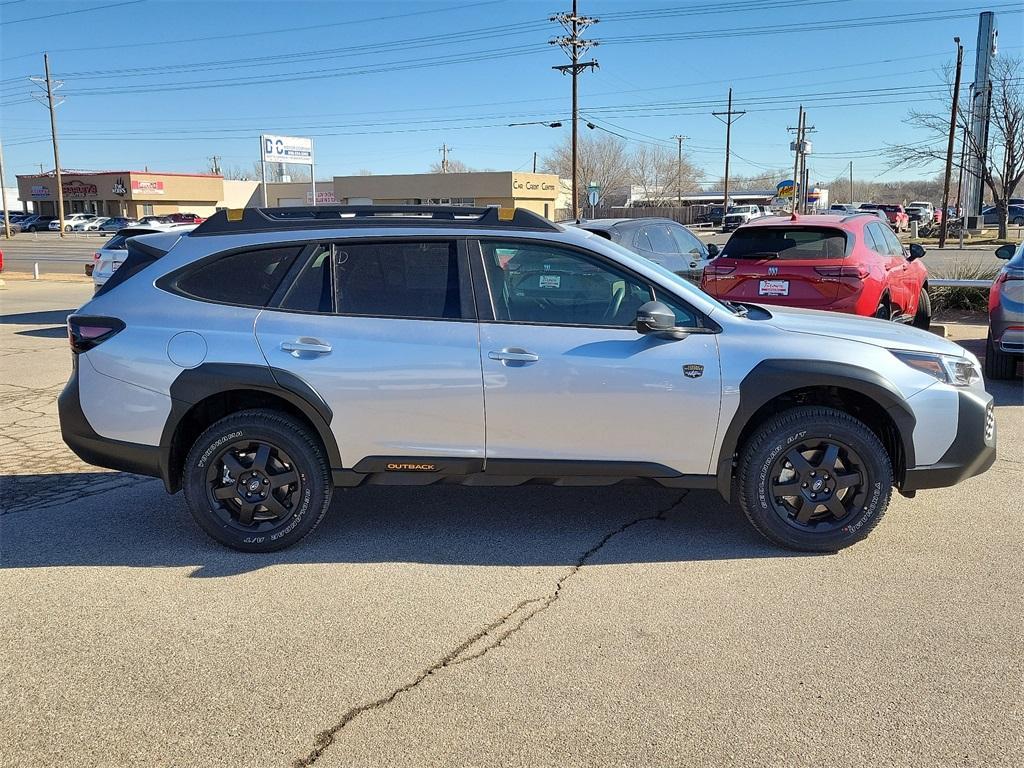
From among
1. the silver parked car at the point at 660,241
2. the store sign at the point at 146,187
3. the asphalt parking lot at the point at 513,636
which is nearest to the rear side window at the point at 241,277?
the asphalt parking lot at the point at 513,636

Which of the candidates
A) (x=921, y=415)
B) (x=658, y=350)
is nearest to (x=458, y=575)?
(x=658, y=350)

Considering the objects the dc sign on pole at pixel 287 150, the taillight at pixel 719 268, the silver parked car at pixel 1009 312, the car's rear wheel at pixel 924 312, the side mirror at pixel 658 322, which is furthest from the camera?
the dc sign on pole at pixel 287 150

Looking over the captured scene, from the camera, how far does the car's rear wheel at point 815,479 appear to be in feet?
14.9

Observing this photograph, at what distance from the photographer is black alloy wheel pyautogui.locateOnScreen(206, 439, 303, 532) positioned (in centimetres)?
467

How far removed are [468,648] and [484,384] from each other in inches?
54.4

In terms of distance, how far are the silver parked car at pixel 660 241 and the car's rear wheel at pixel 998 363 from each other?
3.22m

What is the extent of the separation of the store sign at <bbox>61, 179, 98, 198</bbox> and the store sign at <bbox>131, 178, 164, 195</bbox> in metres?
6.26

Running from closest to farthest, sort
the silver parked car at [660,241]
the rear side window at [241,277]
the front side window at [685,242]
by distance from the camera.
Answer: the rear side window at [241,277]
the silver parked car at [660,241]
the front side window at [685,242]

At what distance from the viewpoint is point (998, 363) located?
9.04 meters

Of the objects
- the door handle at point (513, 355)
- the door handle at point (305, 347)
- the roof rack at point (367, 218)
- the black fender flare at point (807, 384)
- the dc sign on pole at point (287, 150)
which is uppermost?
the dc sign on pole at point (287, 150)

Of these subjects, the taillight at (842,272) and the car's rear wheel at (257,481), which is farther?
the taillight at (842,272)

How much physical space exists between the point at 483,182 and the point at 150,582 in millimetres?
64200

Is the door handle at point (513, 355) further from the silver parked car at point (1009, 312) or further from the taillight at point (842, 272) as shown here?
the silver parked car at point (1009, 312)

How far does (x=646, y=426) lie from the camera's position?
4547 mm
